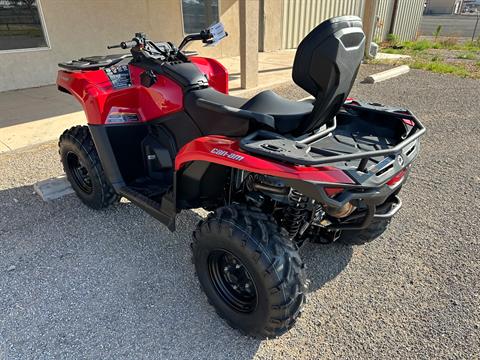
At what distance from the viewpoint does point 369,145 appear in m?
2.12

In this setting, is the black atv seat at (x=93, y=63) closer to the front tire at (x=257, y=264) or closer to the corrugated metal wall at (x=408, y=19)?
the front tire at (x=257, y=264)

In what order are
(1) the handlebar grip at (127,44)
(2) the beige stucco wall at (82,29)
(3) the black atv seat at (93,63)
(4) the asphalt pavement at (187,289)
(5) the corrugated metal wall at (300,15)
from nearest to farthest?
1. (4) the asphalt pavement at (187,289)
2. (1) the handlebar grip at (127,44)
3. (3) the black atv seat at (93,63)
4. (2) the beige stucco wall at (82,29)
5. (5) the corrugated metal wall at (300,15)

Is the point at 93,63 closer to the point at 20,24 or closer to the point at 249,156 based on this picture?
the point at 249,156

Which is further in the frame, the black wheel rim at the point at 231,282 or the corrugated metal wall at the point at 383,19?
the corrugated metal wall at the point at 383,19

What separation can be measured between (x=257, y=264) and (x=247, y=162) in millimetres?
502

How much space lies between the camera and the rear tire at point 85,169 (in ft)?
9.62

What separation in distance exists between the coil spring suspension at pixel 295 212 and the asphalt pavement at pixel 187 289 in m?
0.56

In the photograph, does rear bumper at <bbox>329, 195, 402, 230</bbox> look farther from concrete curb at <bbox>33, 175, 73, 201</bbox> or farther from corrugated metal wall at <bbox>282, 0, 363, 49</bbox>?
corrugated metal wall at <bbox>282, 0, 363, 49</bbox>

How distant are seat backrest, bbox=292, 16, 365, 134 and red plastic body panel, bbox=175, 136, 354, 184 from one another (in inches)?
15.5

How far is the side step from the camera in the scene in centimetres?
236

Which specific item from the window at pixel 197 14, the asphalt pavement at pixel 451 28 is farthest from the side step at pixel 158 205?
the asphalt pavement at pixel 451 28

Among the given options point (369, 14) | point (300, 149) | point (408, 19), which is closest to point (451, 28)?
point (408, 19)

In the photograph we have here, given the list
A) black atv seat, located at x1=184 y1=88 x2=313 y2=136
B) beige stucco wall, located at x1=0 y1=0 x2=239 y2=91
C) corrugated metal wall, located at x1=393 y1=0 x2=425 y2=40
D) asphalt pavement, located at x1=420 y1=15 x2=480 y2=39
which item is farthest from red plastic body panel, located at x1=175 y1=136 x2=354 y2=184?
asphalt pavement, located at x1=420 y1=15 x2=480 y2=39

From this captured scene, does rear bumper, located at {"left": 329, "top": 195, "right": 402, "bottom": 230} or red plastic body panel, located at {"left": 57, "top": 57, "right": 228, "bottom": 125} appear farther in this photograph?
red plastic body panel, located at {"left": 57, "top": 57, "right": 228, "bottom": 125}
